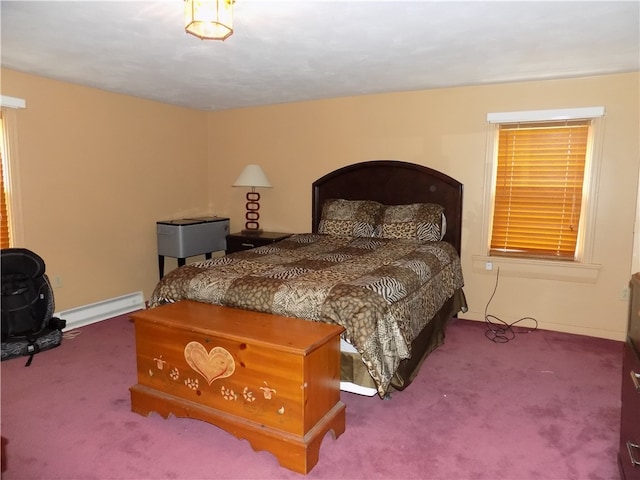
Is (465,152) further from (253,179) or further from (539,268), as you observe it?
(253,179)

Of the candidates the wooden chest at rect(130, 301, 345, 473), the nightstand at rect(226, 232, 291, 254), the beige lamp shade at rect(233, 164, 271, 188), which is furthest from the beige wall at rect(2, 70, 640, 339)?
the wooden chest at rect(130, 301, 345, 473)

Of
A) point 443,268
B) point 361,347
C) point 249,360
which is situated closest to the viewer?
point 249,360

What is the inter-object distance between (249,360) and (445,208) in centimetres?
273

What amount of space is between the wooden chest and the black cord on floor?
1975 mm

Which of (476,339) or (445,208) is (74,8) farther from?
(476,339)

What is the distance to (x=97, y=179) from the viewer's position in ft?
13.8

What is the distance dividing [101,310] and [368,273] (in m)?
2.78

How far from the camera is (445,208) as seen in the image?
13.8 ft

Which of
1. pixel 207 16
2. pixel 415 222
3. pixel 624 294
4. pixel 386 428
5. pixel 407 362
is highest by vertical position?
pixel 207 16

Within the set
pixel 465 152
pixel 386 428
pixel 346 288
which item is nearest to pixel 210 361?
pixel 346 288

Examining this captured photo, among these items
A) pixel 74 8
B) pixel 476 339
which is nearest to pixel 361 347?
pixel 476 339

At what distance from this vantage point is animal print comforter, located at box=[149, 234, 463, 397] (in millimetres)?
2299

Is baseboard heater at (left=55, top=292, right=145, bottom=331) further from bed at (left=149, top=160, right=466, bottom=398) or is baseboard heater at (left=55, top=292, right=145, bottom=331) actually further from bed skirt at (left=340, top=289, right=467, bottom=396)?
bed skirt at (left=340, top=289, right=467, bottom=396)

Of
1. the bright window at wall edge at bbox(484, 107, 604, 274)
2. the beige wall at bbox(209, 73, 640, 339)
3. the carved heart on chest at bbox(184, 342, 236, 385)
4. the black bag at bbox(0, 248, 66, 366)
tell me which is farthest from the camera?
the bright window at wall edge at bbox(484, 107, 604, 274)
